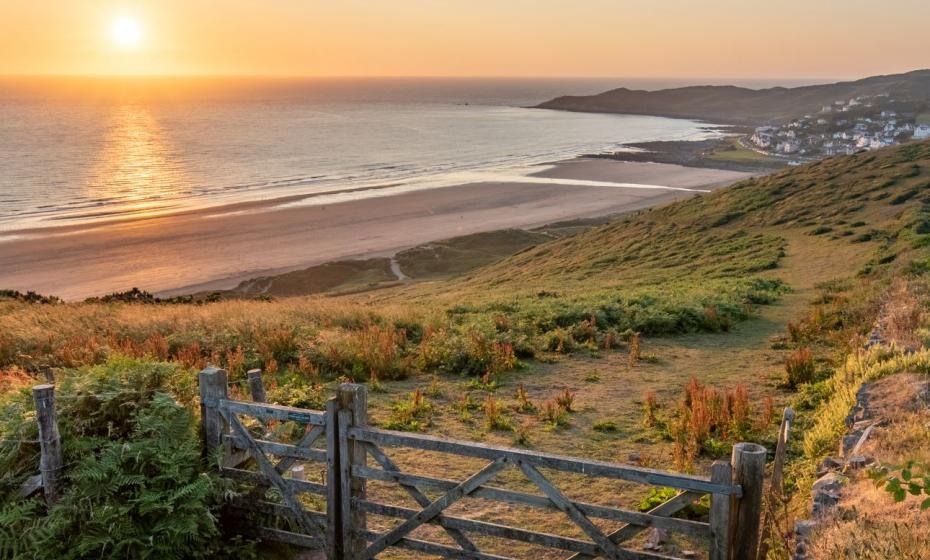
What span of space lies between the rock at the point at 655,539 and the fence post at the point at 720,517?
1.85 m

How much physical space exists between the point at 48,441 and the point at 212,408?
139 cm

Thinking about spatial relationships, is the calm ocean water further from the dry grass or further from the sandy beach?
the dry grass

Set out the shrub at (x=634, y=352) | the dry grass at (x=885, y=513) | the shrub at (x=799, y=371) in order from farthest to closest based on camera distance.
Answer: the shrub at (x=634, y=352) < the shrub at (x=799, y=371) < the dry grass at (x=885, y=513)

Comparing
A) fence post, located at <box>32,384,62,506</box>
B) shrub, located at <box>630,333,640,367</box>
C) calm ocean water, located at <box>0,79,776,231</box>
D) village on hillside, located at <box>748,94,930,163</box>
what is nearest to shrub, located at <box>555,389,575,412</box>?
shrub, located at <box>630,333,640,367</box>

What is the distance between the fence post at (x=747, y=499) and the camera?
529 cm

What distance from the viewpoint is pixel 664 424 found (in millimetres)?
10836

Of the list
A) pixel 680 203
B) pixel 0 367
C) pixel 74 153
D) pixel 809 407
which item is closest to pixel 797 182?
pixel 680 203

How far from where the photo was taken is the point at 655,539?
7.39 m

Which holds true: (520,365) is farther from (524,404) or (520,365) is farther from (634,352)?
(524,404)

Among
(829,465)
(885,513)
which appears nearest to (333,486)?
(885,513)

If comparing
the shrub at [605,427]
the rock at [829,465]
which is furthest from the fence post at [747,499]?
the shrub at [605,427]

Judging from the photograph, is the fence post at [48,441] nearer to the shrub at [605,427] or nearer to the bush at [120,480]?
the bush at [120,480]

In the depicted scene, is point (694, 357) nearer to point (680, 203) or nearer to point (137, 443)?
point (137, 443)

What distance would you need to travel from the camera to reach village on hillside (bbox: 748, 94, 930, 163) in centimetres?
10444
